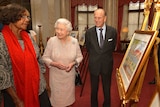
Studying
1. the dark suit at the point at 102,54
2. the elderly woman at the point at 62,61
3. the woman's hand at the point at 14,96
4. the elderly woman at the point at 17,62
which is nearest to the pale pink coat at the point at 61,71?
the elderly woman at the point at 62,61

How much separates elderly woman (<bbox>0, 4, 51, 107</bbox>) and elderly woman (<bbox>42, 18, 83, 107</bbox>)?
1.96 feet

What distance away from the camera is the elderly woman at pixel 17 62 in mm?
1520

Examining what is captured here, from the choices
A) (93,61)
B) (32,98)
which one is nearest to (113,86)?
(93,61)

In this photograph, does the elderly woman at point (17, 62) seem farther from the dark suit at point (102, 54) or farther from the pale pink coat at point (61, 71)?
the dark suit at point (102, 54)

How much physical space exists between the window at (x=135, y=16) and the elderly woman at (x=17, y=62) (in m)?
7.33

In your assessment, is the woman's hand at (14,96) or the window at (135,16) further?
the window at (135,16)

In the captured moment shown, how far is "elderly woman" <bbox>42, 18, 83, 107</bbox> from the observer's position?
235 cm

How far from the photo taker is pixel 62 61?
7.84 ft

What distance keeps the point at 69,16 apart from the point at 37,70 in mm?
6955

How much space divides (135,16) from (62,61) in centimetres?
679

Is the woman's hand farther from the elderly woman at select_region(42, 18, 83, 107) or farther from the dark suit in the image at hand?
the dark suit

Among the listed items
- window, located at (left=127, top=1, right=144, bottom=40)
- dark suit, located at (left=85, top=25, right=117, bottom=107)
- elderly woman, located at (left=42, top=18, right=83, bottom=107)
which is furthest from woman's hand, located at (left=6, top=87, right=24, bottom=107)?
window, located at (left=127, top=1, right=144, bottom=40)

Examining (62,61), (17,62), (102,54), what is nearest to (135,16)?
(102,54)

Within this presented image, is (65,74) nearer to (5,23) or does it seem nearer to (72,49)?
(72,49)
